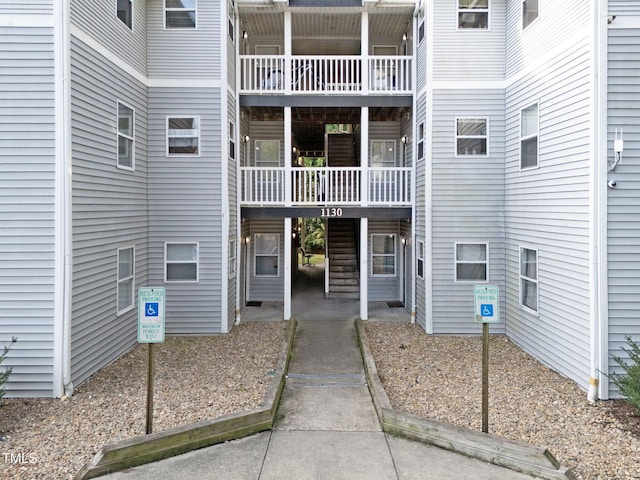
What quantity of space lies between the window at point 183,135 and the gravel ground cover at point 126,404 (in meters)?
4.66

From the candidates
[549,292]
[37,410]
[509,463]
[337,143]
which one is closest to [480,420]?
[509,463]

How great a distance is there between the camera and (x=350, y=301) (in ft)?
42.8

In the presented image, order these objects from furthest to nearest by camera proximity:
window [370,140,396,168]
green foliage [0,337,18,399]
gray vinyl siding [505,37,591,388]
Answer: window [370,140,396,168] → gray vinyl siding [505,37,591,388] → green foliage [0,337,18,399]

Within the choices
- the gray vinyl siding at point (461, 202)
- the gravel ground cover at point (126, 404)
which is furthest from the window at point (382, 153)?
the gravel ground cover at point (126, 404)

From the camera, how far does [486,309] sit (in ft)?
16.7

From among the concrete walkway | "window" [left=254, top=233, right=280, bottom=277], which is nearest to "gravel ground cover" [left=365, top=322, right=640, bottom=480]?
the concrete walkway

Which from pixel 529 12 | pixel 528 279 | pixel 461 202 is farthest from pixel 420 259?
pixel 529 12

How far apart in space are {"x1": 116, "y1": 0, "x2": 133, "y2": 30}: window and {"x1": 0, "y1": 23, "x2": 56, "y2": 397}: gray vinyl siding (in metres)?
2.47

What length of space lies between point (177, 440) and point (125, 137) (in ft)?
21.4

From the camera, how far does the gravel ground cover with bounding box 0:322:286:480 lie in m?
4.64

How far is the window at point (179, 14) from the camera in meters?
9.74

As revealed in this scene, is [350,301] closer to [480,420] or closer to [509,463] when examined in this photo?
[480,420]

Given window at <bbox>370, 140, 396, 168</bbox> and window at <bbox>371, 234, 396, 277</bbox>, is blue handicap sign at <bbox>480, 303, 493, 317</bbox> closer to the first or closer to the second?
window at <bbox>371, 234, 396, 277</bbox>

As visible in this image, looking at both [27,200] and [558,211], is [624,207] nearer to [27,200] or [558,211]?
[558,211]
